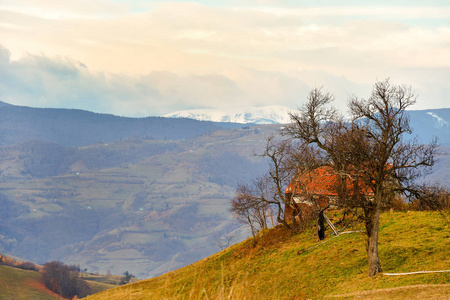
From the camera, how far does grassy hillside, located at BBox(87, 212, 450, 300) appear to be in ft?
81.8

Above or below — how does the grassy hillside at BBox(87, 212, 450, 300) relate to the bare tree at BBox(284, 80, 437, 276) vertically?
below

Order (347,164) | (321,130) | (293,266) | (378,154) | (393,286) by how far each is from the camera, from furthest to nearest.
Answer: (321,130) < (293,266) < (347,164) < (378,154) < (393,286)

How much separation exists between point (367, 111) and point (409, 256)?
8961mm

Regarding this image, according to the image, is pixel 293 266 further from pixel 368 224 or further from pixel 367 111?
pixel 367 111

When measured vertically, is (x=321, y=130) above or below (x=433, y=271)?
above

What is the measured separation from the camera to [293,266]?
3888 cm

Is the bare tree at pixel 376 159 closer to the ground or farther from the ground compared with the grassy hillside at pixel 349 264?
farther from the ground

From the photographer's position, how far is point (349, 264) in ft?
111

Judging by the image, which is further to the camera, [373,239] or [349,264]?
[349,264]

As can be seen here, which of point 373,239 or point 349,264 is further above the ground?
point 373,239

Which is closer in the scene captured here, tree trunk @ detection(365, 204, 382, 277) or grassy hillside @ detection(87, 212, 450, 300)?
grassy hillside @ detection(87, 212, 450, 300)

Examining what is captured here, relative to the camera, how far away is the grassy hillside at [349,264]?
981 inches

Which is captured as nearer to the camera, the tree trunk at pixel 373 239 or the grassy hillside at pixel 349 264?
the grassy hillside at pixel 349 264

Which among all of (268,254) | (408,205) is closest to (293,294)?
(268,254)
